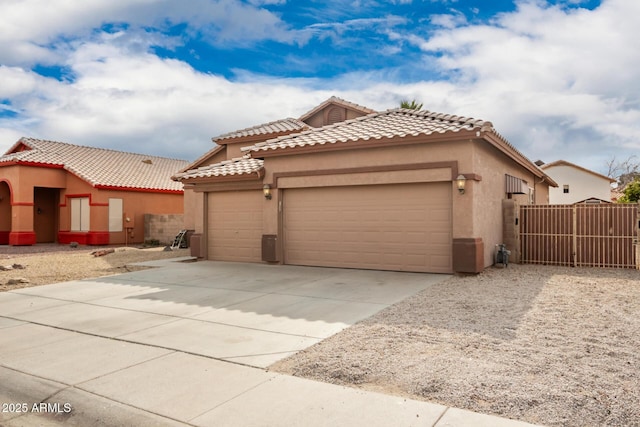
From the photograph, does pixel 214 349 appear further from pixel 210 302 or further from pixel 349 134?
pixel 349 134

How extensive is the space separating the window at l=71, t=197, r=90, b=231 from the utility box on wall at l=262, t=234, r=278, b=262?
1558 centimetres

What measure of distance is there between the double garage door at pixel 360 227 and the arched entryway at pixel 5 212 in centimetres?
1939

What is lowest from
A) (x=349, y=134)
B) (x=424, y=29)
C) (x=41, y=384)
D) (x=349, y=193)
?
(x=41, y=384)

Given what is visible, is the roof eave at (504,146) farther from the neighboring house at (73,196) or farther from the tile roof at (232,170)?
the neighboring house at (73,196)

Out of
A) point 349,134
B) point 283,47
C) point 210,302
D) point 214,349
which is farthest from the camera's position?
point 283,47

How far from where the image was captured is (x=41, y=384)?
15.4 ft

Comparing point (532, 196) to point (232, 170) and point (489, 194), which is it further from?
point (232, 170)

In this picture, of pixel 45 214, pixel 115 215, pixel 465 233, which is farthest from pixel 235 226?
pixel 45 214

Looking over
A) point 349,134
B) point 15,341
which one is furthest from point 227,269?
point 15,341

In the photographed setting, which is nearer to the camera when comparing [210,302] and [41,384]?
[41,384]

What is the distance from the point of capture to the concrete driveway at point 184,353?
393cm

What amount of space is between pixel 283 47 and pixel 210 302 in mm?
12464

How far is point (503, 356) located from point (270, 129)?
1759 centimetres

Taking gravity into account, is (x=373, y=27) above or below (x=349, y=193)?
above
